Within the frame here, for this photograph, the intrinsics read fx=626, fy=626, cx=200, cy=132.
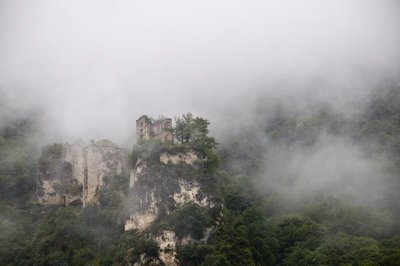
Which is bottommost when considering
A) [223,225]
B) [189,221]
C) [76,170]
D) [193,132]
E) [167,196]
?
[189,221]

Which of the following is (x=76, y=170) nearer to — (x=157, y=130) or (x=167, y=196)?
(x=157, y=130)

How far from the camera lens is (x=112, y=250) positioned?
2255 inches

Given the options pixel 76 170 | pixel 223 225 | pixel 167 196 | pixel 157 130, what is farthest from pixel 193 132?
pixel 76 170

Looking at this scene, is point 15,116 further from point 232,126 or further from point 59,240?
point 59,240

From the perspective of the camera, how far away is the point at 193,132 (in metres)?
64.4

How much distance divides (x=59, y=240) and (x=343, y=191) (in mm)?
33717

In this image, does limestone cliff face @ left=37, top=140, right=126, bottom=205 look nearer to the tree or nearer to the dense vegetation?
the dense vegetation

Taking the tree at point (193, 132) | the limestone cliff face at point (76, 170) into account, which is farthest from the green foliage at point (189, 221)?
the limestone cliff face at point (76, 170)

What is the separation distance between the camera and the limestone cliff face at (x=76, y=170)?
68188mm

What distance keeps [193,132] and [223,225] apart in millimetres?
11632

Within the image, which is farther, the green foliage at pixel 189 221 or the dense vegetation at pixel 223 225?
the dense vegetation at pixel 223 225

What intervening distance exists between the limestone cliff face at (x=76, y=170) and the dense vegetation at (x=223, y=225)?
5.59 ft

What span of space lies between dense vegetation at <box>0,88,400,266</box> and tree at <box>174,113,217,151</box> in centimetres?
10

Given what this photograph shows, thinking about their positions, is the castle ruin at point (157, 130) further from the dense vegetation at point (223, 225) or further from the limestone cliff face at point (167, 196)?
the limestone cliff face at point (167, 196)
